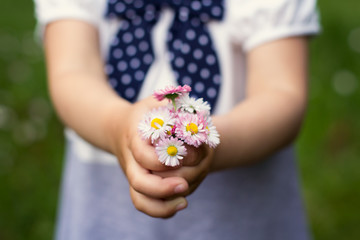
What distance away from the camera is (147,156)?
58cm

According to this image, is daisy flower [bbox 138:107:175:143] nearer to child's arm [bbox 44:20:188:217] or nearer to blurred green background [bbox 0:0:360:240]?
child's arm [bbox 44:20:188:217]

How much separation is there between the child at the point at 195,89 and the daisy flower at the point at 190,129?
0.57ft

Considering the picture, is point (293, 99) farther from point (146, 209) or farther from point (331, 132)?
point (331, 132)

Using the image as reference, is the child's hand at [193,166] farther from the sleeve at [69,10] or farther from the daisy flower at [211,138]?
the sleeve at [69,10]

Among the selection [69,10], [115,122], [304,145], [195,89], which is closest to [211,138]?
[115,122]

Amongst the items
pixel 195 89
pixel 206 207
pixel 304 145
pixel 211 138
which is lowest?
pixel 304 145

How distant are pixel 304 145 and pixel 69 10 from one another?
1.31 m

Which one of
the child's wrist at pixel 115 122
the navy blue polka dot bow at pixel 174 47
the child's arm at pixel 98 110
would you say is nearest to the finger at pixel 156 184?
the child's arm at pixel 98 110

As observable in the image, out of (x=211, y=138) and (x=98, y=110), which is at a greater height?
(x=211, y=138)

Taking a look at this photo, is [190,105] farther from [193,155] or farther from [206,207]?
[206,207]

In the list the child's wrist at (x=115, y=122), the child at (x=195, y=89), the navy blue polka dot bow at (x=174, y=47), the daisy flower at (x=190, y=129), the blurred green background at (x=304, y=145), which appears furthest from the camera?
the blurred green background at (x=304, y=145)

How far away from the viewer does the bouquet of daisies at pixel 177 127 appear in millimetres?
544

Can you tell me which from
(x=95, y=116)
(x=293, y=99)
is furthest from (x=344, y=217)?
(x=95, y=116)

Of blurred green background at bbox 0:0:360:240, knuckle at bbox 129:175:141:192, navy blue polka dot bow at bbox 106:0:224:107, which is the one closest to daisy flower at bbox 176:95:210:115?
knuckle at bbox 129:175:141:192
